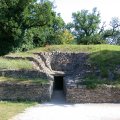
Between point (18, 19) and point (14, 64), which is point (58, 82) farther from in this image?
point (18, 19)

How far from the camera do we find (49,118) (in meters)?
14.2

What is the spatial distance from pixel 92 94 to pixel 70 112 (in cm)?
338

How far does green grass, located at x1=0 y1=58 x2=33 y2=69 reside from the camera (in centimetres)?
2294

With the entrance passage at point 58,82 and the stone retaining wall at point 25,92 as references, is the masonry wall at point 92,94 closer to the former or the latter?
the stone retaining wall at point 25,92

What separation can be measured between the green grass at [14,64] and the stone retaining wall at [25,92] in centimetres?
393

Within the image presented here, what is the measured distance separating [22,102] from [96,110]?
4.04 metres

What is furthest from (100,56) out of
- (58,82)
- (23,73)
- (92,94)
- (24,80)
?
(24,80)

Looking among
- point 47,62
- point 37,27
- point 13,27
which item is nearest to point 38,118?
point 47,62

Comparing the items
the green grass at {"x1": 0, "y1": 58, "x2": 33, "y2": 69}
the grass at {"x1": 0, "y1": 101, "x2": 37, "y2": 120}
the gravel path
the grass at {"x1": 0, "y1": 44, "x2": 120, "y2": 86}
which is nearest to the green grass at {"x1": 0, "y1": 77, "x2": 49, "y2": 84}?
the gravel path

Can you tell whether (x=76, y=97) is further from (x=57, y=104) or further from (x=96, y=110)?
(x=96, y=110)

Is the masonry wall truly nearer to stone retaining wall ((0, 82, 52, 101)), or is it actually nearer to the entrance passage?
stone retaining wall ((0, 82, 52, 101))

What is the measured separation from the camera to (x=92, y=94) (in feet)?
62.2

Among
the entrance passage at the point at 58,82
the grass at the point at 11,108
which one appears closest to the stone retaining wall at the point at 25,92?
the grass at the point at 11,108

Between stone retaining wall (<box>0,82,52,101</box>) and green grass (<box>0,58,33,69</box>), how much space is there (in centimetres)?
393
